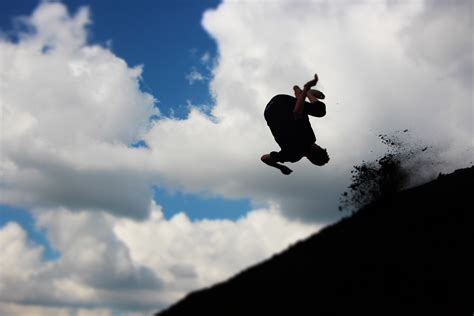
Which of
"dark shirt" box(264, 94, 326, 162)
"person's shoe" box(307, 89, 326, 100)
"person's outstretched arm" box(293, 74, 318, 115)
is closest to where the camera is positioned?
"person's outstretched arm" box(293, 74, 318, 115)

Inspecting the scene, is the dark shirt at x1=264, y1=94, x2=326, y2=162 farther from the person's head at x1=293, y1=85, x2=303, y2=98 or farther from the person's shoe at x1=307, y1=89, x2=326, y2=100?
the person's head at x1=293, y1=85, x2=303, y2=98

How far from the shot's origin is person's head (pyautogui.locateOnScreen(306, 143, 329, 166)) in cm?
1523

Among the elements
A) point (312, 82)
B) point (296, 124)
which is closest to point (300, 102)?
point (296, 124)

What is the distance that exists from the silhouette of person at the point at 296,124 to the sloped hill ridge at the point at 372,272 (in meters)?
2.57

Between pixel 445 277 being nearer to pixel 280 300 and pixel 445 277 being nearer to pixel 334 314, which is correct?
pixel 334 314

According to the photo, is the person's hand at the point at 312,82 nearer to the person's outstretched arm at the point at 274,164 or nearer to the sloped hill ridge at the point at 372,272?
the person's outstretched arm at the point at 274,164

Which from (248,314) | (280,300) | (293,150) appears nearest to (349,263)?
(280,300)

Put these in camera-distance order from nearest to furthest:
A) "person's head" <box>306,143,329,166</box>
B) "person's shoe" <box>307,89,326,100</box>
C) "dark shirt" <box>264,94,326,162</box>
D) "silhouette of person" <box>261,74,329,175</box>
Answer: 1. "person's shoe" <box>307,89,326,100</box>
2. "silhouette of person" <box>261,74,329,175</box>
3. "dark shirt" <box>264,94,326,162</box>
4. "person's head" <box>306,143,329,166</box>

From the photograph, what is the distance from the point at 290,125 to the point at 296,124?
18cm

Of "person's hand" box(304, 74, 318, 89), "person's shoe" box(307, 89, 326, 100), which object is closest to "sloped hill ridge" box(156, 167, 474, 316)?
"person's shoe" box(307, 89, 326, 100)

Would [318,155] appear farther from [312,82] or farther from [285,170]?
[312,82]

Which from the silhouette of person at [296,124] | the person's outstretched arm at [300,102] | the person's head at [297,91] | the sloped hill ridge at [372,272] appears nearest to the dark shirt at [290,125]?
A: the silhouette of person at [296,124]

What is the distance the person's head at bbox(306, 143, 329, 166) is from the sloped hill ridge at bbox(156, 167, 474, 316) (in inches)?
86.5

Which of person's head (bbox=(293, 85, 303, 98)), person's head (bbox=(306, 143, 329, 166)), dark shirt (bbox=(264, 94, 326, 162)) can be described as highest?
person's head (bbox=(293, 85, 303, 98))
